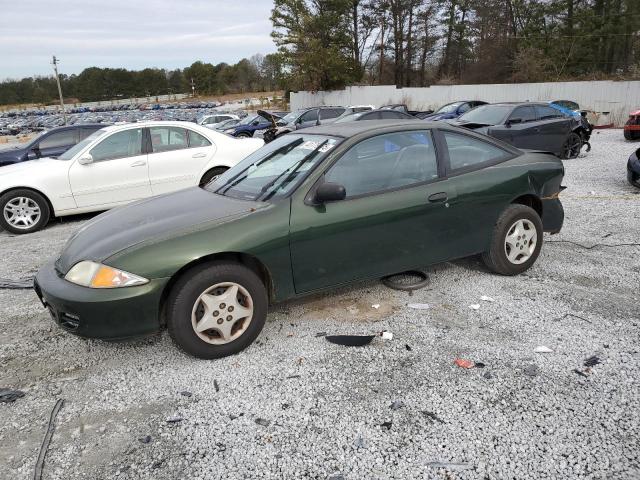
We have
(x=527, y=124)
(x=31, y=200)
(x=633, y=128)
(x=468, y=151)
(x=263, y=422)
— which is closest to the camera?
(x=263, y=422)

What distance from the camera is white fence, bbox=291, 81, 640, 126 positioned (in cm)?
2578

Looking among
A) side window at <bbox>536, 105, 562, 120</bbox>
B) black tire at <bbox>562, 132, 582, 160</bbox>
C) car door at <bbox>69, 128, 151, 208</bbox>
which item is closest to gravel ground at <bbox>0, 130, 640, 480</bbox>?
car door at <bbox>69, 128, 151, 208</bbox>

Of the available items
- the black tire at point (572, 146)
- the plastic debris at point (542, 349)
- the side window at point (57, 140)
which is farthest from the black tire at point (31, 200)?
the black tire at point (572, 146)

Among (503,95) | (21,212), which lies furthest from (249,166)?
(503,95)

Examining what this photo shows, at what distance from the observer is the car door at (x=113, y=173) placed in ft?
24.2

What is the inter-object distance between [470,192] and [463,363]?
1591mm

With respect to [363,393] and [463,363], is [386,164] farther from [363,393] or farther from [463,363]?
[363,393]

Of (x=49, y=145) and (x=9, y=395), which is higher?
(x=49, y=145)

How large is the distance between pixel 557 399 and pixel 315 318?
1.87 meters

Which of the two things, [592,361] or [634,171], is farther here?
[634,171]

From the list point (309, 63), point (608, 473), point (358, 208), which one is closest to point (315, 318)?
point (358, 208)

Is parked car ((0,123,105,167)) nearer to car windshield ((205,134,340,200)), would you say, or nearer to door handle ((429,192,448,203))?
car windshield ((205,134,340,200))

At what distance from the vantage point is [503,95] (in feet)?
103

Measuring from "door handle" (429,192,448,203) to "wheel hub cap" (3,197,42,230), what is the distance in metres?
6.38
